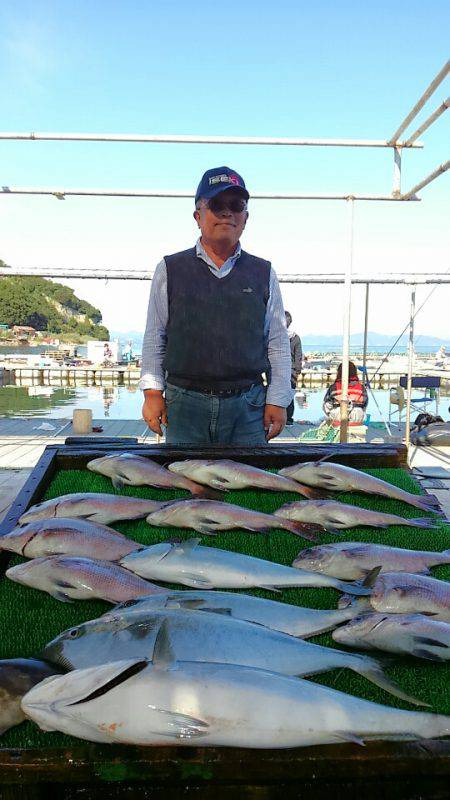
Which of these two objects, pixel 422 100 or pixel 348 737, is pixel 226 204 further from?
pixel 348 737

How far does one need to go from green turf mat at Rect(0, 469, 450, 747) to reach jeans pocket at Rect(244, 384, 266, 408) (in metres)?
0.78

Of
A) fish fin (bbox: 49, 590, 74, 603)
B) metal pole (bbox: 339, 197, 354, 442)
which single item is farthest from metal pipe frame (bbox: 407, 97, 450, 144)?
fish fin (bbox: 49, 590, 74, 603)

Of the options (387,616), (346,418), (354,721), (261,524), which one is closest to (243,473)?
(261,524)

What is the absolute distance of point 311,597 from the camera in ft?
5.83

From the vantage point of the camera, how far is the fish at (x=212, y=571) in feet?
6.01

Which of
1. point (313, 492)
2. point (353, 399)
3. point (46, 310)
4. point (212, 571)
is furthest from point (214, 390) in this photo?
point (46, 310)

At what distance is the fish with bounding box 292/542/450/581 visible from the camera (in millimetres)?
1902

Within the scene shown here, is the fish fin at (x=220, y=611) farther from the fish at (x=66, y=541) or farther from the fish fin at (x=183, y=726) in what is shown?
the fish at (x=66, y=541)

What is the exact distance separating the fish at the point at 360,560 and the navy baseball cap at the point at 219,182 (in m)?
1.94

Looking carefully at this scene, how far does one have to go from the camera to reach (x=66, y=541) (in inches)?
77.7

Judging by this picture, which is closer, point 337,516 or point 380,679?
point 380,679

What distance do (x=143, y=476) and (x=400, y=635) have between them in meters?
1.34

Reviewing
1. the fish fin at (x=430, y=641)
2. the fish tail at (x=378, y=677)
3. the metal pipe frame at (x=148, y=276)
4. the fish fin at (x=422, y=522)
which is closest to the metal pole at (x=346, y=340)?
the metal pipe frame at (x=148, y=276)

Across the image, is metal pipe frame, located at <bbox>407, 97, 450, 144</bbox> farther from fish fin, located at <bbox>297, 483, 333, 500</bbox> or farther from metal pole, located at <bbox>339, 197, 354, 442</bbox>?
fish fin, located at <bbox>297, 483, 333, 500</bbox>
